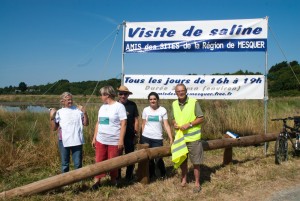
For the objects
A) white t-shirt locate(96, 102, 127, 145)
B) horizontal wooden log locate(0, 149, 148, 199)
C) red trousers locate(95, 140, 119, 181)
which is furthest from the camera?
red trousers locate(95, 140, 119, 181)

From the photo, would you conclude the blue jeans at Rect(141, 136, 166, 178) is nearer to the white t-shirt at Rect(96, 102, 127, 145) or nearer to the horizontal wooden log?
the horizontal wooden log

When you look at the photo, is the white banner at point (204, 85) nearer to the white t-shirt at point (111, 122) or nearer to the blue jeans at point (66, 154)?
the white t-shirt at point (111, 122)

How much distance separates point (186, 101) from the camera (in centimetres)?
538

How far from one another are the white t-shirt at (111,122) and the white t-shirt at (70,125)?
344 millimetres

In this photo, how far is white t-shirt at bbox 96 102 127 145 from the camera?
205 inches

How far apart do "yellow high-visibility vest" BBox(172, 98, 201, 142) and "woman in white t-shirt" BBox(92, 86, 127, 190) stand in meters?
0.89

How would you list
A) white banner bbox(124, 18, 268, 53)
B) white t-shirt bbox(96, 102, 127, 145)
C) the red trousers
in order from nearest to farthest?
1. white t-shirt bbox(96, 102, 127, 145)
2. the red trousers
3. white banner bbox(124, 18, 268, 53)

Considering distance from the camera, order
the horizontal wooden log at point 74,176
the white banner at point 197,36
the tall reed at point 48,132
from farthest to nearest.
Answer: the white banner at point 197,36 < the tall reed at point 48,132 < the horizontal wooden log at point 74,176

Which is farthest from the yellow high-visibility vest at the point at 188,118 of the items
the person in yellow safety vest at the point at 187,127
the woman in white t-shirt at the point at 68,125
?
the woman in white t-shirt at the point at 68,125

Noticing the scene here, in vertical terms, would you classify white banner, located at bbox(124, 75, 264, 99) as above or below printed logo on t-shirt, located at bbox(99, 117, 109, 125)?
above

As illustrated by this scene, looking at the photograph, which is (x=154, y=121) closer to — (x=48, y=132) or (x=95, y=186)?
(x=95, y=186)

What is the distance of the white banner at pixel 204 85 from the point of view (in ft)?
27.9

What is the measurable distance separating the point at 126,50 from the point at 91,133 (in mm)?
2421

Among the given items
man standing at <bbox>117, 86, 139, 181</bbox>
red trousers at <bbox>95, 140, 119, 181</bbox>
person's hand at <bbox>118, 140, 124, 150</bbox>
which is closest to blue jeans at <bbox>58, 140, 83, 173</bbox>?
red trousers at <bbox>95, 140, 119, 181</bbox>
